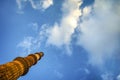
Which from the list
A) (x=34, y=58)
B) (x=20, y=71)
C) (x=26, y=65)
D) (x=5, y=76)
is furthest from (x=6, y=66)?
(x=34, y=58)

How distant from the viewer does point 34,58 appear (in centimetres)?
4841

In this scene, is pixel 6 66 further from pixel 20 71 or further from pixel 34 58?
pixel 34 58

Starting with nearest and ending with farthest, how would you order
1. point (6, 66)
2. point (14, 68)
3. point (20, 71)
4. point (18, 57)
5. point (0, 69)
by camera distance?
point (0, 69) < point (6, 66) < point (14, 68) < point (20, 71) < point (18, 57)

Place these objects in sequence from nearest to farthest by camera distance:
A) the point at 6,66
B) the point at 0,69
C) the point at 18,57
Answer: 1. the point at 0,69
2. the point at 6,66
3. the point at 18,57

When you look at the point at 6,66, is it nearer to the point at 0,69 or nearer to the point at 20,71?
the point at 0,69

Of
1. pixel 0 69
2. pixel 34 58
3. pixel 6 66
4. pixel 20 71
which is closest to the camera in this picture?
pixel 0 69

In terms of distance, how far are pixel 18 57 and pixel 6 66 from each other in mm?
8250

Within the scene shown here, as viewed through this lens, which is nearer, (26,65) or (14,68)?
(14,68)

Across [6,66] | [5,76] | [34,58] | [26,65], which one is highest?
[34,58]

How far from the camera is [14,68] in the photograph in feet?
109

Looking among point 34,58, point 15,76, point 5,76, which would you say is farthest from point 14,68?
point 34,58

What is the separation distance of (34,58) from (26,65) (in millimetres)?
8786

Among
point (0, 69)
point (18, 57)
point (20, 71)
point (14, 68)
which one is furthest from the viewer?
point (18, 57)

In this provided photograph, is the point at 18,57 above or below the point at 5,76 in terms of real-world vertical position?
above
